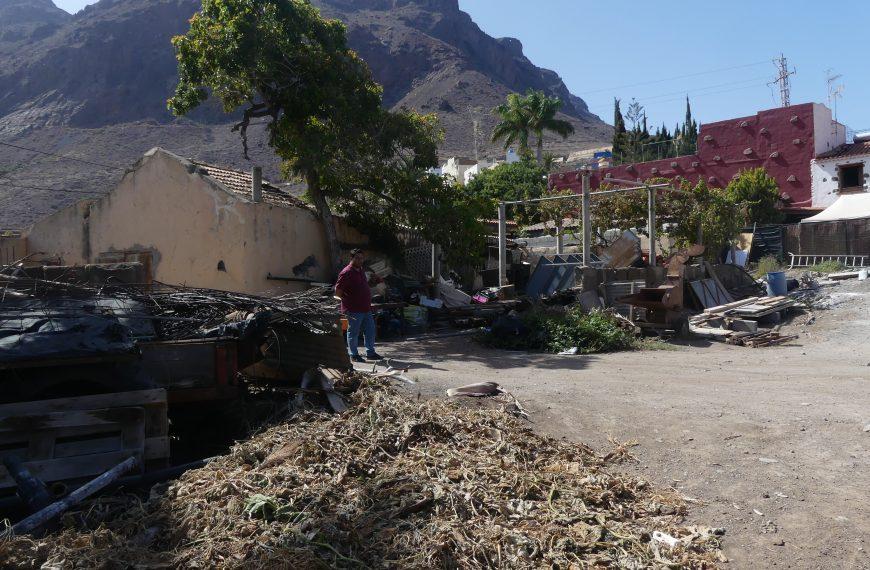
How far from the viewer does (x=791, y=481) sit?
15.4ft

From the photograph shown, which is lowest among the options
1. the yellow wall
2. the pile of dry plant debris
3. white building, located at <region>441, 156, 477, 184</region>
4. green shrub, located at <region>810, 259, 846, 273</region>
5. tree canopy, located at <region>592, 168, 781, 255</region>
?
the pile of dry plant debris

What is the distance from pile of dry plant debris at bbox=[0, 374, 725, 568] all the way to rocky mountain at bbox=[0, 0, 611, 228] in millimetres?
40928

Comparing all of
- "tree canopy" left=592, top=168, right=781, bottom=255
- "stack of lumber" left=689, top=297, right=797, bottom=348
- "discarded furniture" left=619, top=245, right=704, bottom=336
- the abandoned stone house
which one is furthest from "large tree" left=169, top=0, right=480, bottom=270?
"tree canopy" left=592, top=168, right=781, bottom=255

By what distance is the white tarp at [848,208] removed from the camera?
26516 millimetres

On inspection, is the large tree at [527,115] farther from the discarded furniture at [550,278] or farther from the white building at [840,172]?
the discarded furniture at [550,278]

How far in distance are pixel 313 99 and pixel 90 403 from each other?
33.4 ft

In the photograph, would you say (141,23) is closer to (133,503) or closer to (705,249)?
(705,249)

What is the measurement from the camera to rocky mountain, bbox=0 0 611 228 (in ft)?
177

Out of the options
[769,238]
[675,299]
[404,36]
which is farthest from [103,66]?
[675,299]

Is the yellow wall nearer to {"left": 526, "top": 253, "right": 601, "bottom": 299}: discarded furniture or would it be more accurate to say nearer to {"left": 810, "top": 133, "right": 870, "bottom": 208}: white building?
{"left": 526, "top": 253, "right": 601, "bottom": 299}: discarded furniture

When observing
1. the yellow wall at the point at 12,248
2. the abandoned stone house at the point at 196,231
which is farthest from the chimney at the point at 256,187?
the yellow wall at the point at 12,248

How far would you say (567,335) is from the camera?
11336mm

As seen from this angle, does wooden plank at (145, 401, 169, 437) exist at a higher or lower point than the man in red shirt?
lower

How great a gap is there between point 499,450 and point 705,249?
51.4 feet
